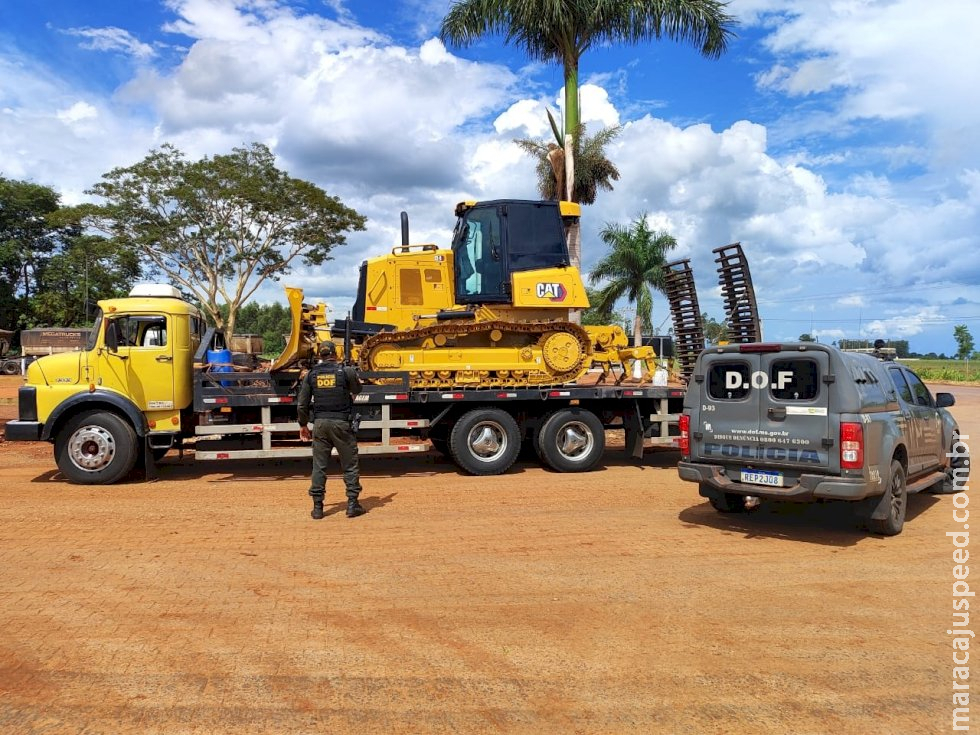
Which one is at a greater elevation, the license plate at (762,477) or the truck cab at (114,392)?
the truck cab at (114,392)

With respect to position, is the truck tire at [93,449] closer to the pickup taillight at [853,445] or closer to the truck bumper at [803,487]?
the truck bumper at [803,487]

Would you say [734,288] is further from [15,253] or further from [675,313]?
[15,253]

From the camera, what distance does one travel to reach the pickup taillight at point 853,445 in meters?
6.09

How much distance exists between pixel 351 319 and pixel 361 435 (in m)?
1.93

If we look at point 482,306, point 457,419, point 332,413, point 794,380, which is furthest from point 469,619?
point 482,306

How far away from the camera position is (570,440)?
10.2 meters

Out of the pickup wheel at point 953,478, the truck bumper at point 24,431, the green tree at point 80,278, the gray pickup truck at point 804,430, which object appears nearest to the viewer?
the gray pickup truck at point 804,430

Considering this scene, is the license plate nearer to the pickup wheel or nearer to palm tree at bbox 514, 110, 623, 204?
the pickup wheel

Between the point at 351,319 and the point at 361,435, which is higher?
the point at 351,319

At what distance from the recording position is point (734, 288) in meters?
11.2

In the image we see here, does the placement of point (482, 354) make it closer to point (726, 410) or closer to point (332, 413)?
point (332, 413)

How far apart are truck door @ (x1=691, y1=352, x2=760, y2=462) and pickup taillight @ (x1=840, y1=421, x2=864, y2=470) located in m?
0.79

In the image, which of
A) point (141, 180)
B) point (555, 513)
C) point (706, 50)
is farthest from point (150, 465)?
point (141, 180)

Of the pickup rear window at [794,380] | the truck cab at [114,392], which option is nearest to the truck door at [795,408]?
the pickup rear window at [794,380]
